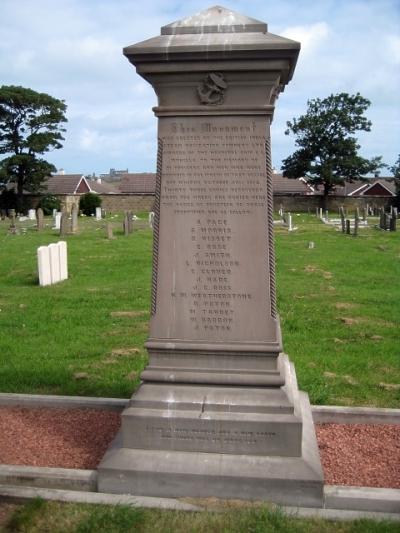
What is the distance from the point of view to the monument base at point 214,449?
3906 mm

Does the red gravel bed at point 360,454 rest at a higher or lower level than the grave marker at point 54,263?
lower

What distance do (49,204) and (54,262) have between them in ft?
135

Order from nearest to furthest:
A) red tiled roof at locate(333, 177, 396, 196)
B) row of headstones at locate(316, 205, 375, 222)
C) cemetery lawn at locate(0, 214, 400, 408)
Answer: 1. cemetery lawn at locate(0, 214, 400, 408)
2. row of headstones at locate(316, 205, 375, 222)
3. red tiled roof at locate(333, 177, 396, 196)

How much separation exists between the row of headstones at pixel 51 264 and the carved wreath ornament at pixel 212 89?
9.39 metres

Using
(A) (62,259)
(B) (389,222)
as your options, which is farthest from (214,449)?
(B) (389,222)

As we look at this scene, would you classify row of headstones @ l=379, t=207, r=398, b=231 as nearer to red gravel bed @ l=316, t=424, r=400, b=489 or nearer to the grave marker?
the grave marker

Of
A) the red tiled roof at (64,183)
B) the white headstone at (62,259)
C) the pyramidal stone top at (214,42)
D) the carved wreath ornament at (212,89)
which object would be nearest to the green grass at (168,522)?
the carved wreath ornament at (212,89)

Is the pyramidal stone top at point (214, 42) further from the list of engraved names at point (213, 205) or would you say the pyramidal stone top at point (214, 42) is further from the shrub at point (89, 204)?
the shrub at point (89, 204)

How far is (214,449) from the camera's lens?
4.17 meters

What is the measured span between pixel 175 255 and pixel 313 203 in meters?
56.7

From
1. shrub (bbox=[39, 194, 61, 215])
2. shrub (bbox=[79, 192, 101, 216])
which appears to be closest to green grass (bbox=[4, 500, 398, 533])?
shrub (bbox=[79, 192, 101, 216])

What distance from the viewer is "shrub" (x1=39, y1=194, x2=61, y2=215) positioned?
52.7m

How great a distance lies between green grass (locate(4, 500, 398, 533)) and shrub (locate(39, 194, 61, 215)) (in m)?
50.3

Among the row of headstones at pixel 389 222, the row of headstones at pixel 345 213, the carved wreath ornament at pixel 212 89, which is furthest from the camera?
the row of headstones at pixel 345 213
